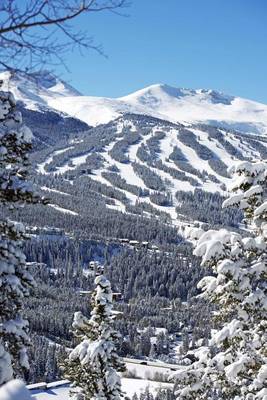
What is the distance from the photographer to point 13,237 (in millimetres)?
11133

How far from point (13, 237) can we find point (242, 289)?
508 centimetres

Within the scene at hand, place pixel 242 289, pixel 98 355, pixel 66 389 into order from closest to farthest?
pixel 242 289 < pixel 98 355 < pixel 66 389

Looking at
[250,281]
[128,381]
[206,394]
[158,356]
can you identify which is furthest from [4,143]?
[158,356]

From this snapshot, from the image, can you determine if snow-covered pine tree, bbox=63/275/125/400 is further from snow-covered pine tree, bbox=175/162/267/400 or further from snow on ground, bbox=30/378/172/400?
snow on ground, bbox=30/378/172/400

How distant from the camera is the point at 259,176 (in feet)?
37.7

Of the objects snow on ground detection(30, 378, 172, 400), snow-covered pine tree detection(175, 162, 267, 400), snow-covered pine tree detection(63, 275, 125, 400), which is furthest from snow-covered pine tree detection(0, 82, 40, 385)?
snow on ground detection(30, 378, 172, 400)

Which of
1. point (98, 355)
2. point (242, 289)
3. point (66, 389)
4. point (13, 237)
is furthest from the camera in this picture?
point (66, 389)

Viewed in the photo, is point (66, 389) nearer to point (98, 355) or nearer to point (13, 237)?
point (98, 355)

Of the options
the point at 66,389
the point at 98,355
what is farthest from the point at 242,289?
the point at 66,389

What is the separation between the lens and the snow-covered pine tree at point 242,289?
1095 centimetres

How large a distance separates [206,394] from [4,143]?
8.33 meters

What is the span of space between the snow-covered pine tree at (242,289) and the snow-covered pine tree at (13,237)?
384cm

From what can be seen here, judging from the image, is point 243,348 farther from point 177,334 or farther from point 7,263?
point 177,334

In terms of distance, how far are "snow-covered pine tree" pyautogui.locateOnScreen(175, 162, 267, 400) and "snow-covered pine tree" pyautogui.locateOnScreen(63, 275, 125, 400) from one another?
750cm
